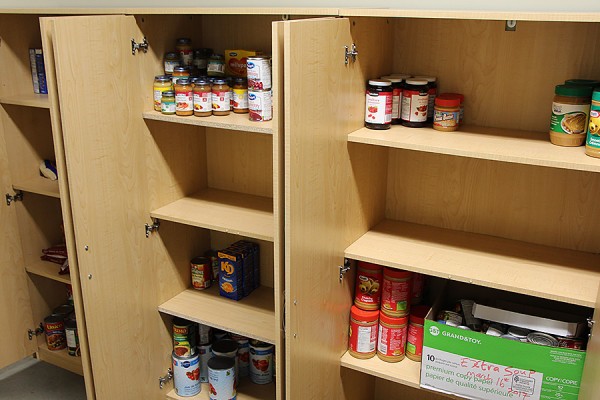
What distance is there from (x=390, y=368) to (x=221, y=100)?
104 cm

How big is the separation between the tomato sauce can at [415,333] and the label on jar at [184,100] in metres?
1.01

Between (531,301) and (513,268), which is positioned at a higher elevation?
(513,268)

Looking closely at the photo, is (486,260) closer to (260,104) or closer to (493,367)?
(493,367)

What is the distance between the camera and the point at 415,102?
1770 mm

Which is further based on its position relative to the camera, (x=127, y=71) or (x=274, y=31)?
(x=127, y=71)

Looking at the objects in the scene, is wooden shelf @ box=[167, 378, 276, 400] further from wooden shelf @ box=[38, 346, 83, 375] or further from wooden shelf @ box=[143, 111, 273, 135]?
wooden shelf @ box=[143, 111, 273, 135]

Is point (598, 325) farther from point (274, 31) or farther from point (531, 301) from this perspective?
point (274, 31)

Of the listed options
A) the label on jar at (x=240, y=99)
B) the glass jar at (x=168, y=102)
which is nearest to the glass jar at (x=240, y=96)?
the label on jar at (x=240, y=99)

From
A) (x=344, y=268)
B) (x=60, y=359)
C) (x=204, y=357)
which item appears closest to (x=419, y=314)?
(x=344, y=268)

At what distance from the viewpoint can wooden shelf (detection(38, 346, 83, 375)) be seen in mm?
2609

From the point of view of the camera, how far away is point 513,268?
172cm

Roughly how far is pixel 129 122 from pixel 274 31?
734mm

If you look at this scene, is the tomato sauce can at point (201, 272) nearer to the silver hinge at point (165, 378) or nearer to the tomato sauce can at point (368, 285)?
the silver hinge at point (165, 378)

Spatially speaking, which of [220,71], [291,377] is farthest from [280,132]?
[291,377]
